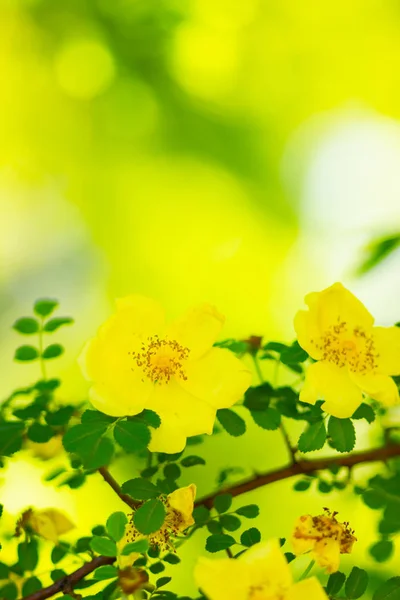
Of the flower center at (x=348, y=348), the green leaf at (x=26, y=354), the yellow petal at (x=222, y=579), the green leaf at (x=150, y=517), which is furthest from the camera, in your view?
the green leaf at (x=26, y=354)

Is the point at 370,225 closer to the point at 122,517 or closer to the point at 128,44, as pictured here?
the point at 128,44

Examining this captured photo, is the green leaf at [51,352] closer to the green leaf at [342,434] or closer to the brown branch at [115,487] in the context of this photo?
the brown branch at [115,487]

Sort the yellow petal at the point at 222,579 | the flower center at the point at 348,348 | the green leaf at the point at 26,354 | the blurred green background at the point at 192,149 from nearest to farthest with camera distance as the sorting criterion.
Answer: the yellow petal at the point at 222,579, the flower center at the point at 348,348, the green leaf at the point at 26,354, the blurred green background at the point at 192,149

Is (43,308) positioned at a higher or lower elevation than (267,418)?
higher

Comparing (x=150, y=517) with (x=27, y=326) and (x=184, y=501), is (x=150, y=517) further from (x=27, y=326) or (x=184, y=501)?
(x=27, y=326)

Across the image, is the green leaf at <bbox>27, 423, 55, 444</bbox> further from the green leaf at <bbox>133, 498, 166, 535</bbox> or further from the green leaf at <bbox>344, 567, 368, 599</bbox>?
the green leaf at <bbox>344, 567, 368, 599</bbox>

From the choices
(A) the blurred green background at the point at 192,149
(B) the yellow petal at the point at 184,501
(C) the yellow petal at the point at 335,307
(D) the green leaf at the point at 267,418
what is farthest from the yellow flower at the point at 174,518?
(A) the blurred green background at the point at 192,149

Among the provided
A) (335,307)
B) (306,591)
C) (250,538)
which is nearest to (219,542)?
(250,538)

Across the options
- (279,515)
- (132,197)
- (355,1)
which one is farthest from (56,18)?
(279,515)
